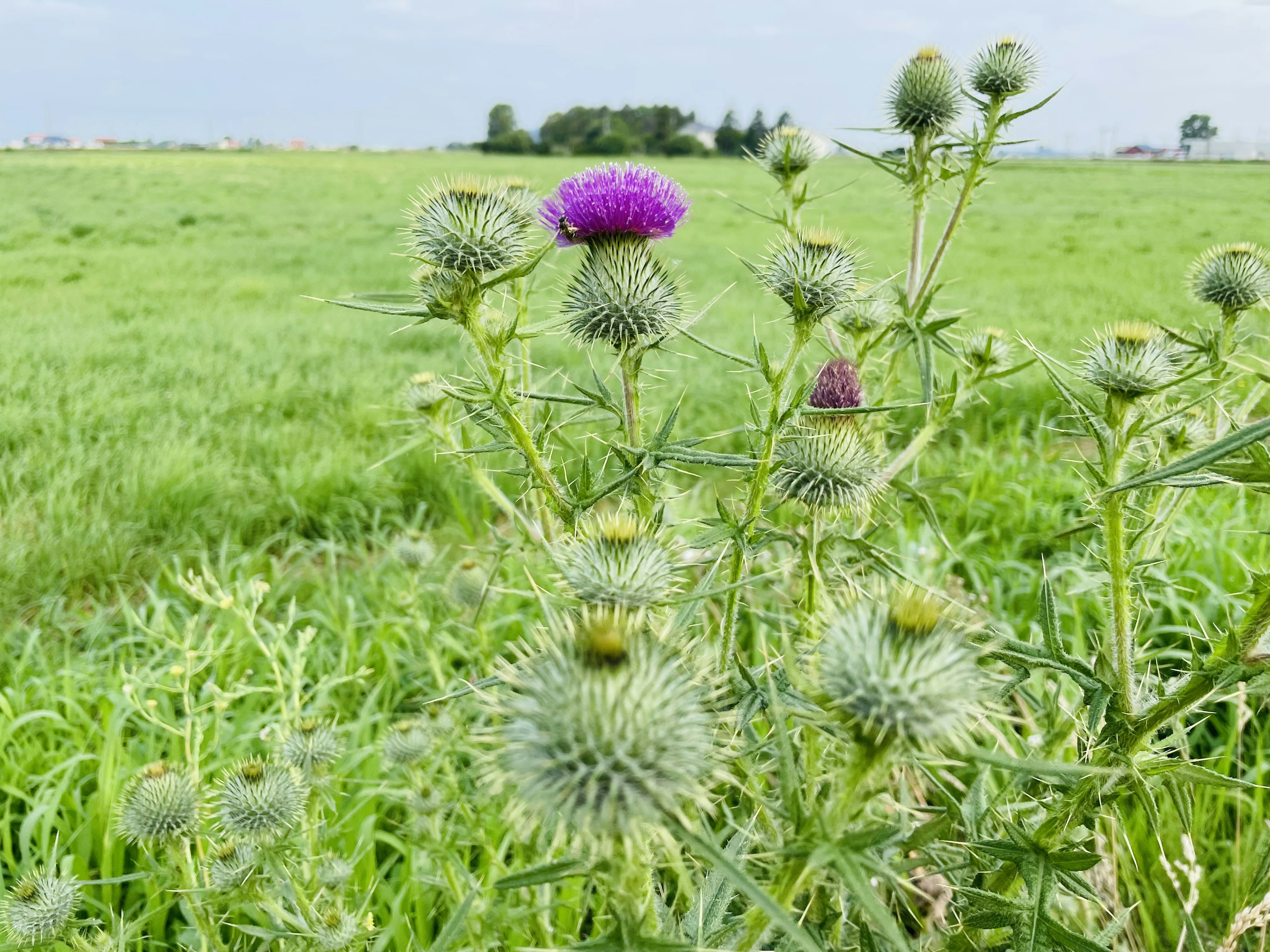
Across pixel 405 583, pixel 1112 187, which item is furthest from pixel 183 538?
pixel 1112 187

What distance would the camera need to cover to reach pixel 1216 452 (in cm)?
91

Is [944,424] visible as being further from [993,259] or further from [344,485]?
[993,259]

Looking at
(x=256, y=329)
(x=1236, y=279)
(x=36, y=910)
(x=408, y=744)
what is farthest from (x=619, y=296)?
(x=256, y=329)

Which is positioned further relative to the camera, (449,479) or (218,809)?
(449,479)

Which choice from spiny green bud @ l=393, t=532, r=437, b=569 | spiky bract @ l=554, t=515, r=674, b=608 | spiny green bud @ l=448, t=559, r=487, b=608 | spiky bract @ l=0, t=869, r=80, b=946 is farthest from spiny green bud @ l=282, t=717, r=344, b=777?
spiky bract @ l=554, t=515, r=674, b=608

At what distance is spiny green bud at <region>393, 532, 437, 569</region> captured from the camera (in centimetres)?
308

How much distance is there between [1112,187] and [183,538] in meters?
10.8

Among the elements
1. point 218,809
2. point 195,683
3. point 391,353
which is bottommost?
point 195,683

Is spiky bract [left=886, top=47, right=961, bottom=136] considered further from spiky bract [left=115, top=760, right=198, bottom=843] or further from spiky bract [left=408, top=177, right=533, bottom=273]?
spiky bract [left=115, top=760, right=198, bottom=843]

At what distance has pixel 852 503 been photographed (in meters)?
1.71

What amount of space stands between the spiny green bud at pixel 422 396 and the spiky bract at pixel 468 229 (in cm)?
72

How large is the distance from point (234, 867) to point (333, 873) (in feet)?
1.06

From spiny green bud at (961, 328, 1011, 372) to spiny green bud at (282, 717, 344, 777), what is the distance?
7.15ft

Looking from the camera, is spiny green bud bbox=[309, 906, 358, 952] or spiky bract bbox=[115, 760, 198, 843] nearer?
spiny green bud bbox=[309, 906, 358, 952]
